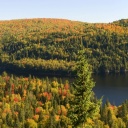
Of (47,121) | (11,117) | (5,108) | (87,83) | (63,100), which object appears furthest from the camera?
(63,100)

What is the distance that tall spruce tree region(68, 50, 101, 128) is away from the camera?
4306cm

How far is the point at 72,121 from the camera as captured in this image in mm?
43531

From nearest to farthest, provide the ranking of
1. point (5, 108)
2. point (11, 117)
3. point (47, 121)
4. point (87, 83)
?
point (87, 83), point (47, 121), point (11, 117), point (5, 108)

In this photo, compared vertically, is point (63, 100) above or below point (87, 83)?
below

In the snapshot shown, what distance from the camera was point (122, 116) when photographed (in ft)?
536

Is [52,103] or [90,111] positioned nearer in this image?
[90,111]

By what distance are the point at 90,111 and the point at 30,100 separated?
15398 centimetres

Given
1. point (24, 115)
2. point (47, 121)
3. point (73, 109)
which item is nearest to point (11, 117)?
point (24, 115)

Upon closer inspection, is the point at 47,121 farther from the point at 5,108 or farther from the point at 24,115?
the point at 5,108

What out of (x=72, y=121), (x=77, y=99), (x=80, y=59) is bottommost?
(x=72, y=121)

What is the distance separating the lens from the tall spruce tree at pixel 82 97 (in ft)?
141

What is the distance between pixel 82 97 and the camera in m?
43.3

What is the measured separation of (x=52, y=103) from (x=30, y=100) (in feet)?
46.1

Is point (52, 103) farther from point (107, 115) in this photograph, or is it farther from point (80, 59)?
point (80, 59)
